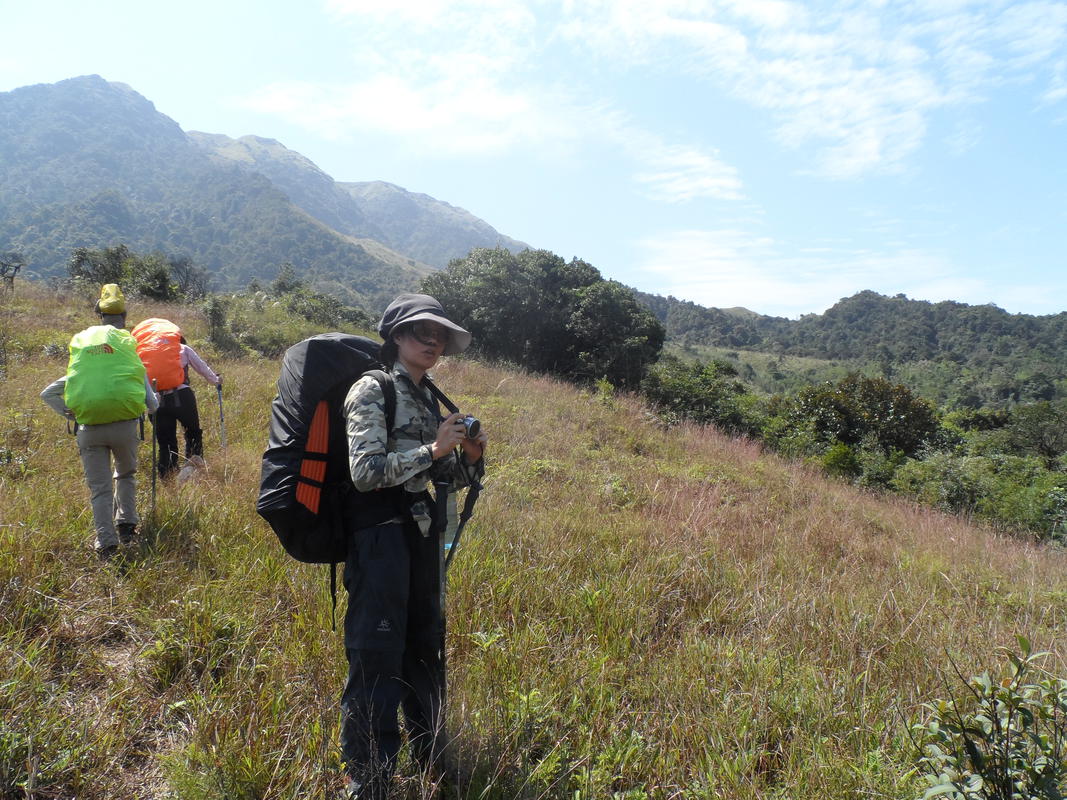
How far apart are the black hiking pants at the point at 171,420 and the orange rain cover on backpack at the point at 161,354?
104 mm

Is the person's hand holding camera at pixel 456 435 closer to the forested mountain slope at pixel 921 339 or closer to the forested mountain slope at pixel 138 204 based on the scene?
the forested mountain slope at pixel 921 339

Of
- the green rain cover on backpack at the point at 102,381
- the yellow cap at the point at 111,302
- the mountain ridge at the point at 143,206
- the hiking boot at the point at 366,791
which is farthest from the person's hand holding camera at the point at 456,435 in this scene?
the mountain ridge at the point at 143,206

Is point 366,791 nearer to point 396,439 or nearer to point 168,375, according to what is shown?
point 396,439

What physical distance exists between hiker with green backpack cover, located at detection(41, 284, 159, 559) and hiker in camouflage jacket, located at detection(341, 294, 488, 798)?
234 cm

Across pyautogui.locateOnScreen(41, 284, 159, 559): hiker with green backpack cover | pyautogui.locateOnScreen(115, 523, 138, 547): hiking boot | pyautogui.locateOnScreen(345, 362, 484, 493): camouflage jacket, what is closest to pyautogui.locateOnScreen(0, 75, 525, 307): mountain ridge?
pyautogui.locateOnScreen(41, 284, 159, 559): hiker with green backpack cover

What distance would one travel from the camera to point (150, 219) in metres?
121

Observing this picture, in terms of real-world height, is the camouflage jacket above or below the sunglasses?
below

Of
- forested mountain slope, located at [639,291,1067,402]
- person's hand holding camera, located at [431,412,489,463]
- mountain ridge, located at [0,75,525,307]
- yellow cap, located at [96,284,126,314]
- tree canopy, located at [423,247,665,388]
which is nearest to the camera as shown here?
person's hand holding camera, located at [431,412,489,463]

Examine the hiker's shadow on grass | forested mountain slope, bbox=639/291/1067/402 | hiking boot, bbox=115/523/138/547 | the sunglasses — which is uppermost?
forested mountain slope, bbox=639/291/1067/402

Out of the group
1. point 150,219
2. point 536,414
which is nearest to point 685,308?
point 536,414

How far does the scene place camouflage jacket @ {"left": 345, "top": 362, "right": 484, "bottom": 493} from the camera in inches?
64.6

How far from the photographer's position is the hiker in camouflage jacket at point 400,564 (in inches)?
64.9

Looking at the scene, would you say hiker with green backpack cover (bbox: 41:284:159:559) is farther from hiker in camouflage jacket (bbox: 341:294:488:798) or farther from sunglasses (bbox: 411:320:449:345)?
sunglasses (bbox: 411:320:449:345)

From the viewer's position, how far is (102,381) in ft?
10.3
